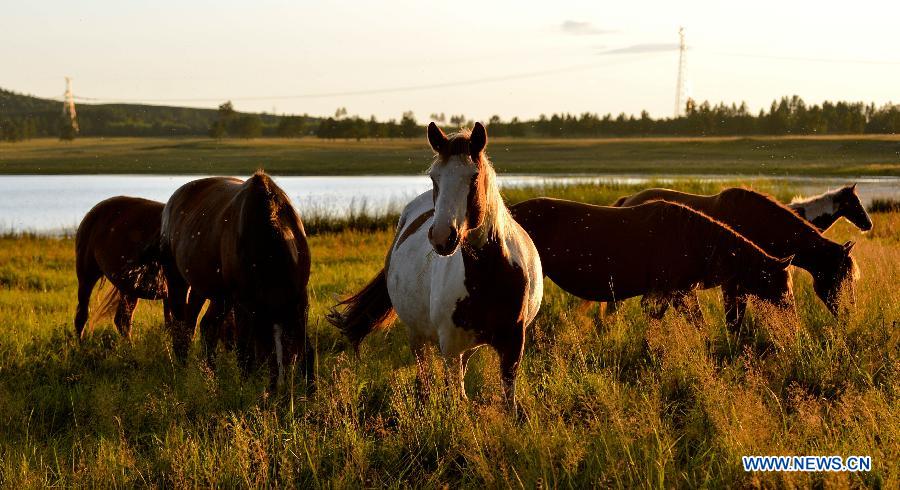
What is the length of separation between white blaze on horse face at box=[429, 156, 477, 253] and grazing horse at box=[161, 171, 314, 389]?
1.95 m

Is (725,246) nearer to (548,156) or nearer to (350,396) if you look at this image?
(350,396)

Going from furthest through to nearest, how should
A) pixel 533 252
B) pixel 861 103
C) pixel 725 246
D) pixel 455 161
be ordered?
1. pixel 861 103
2. pixel 725 246
3. pixel 533 252
4. pixel 455 161

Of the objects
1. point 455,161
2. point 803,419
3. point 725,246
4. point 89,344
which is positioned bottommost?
point 89,344

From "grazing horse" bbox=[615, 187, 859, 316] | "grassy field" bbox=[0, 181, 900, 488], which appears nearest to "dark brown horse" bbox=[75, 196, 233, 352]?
"grassy field" bbox=[0, 181, 900, 488]

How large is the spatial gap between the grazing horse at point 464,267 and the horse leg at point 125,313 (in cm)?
370

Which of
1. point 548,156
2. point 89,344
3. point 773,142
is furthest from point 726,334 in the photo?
point 773,142

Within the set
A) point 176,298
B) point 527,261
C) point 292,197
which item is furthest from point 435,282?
point 292,197

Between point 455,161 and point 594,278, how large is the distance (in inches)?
140

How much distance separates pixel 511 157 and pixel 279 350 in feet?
252

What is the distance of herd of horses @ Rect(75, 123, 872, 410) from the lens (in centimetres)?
463

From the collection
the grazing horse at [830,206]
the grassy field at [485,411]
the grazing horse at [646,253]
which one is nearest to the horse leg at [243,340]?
the grassy field at [485,411]

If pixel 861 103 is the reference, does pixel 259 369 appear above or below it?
below

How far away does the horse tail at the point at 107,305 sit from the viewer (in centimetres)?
832

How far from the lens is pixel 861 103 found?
94062mm
